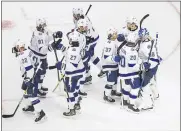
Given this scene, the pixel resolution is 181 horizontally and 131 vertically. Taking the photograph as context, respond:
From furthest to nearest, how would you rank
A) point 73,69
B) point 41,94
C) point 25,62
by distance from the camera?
point 41,94
point 73,69
point 25,62

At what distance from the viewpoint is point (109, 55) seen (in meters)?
5.36

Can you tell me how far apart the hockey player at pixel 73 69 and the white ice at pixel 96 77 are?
190mm

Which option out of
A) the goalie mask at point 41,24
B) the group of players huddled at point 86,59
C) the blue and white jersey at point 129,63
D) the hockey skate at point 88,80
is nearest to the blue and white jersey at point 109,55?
the group of players huddled at point 86,59

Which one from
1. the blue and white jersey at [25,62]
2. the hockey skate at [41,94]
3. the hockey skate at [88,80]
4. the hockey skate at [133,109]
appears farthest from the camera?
the hockey skate at [88,80]

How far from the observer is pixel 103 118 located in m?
5.34

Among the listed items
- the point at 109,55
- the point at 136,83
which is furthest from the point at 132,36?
the point at 136,83

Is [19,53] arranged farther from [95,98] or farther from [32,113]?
[95,98]

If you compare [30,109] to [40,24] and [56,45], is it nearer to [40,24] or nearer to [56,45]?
[56,45]

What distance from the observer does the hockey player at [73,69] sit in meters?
5.03

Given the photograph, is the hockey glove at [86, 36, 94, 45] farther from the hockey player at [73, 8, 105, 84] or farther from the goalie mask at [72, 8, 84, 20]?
the goalie mask at [72, 8, 84, 20]

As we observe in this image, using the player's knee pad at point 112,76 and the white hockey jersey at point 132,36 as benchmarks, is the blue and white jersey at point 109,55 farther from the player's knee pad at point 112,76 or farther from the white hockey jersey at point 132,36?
the white hockey jersey at point 132,36

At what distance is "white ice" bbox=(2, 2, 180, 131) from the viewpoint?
5.24 metres

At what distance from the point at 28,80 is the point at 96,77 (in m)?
1.25

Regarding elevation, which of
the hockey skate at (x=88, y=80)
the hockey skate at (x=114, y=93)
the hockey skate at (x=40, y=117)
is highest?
the hockey skate at (x=88, y=80)
